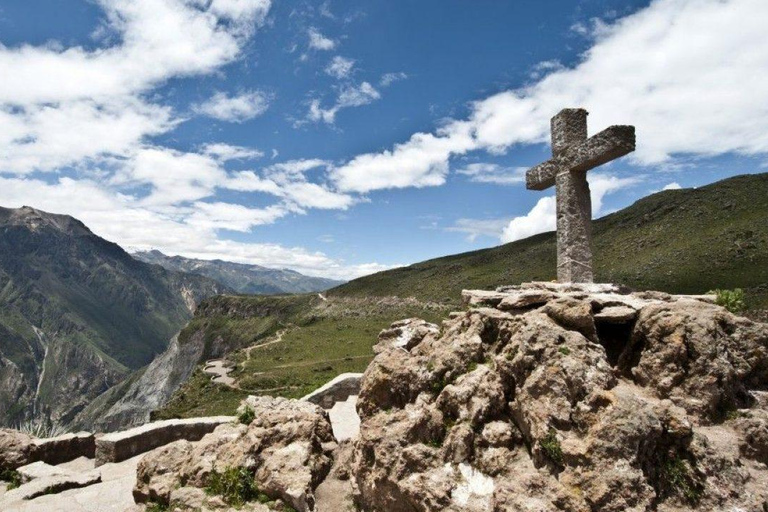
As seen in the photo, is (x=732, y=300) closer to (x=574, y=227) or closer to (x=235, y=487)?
(x=574, y=227)

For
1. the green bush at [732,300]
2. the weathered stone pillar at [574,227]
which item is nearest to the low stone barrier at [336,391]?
the weathered stone pillar at [574,227]

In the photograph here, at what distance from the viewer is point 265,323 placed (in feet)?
435

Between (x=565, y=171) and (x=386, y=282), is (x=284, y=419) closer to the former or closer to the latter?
(x=565, y=171)

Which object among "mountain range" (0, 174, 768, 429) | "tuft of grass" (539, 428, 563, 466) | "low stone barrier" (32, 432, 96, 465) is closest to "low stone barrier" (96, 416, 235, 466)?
"low stone barrier" (32, 432, 96, 465)

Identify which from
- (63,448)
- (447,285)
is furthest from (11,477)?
(447,285)

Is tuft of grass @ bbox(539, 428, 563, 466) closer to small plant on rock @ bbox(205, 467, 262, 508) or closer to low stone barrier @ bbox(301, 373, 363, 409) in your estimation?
small plant on rock @ bbox(205, 467, 262, 508)

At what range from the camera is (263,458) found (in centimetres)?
→ 902

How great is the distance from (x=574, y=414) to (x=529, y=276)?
78.7 meters

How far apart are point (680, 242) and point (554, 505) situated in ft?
242

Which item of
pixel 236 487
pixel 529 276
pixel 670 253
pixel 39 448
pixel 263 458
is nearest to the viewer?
pixel 236 487

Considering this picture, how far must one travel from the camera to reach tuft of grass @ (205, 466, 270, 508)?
827 cm

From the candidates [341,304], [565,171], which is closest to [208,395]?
[565,171]

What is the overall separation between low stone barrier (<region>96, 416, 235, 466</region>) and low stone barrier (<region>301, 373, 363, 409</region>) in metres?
3.48

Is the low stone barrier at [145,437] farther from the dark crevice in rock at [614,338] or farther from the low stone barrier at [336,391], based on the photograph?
the dark crevice in rock at [614,338]
